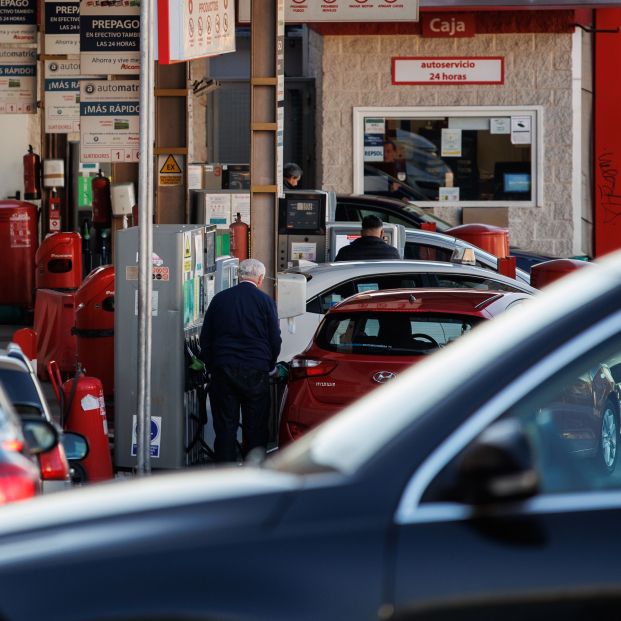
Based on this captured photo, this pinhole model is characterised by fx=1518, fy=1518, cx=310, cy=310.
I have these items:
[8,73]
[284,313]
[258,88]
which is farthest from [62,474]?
[8,73]

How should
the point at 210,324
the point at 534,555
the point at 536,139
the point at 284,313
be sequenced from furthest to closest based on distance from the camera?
the point at 536,139, the point at 284,313, the point at 210,324, the point at 534,555

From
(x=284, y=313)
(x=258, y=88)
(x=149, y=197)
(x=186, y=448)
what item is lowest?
(x=186, y=448)

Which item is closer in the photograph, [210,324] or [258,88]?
[210,324]

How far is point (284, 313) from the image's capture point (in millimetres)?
12047

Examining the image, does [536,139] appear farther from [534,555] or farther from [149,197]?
[534,555]

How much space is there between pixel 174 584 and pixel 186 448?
25.5ft

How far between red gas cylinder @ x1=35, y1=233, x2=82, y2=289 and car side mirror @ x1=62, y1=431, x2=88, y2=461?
34.0ft

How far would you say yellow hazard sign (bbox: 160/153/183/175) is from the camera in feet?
50.2

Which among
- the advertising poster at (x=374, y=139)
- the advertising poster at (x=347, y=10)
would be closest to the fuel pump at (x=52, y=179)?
the advertising poster at (x=347, y=10)

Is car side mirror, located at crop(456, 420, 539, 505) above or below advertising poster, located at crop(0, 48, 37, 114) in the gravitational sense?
below

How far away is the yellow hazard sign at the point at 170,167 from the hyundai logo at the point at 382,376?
568 cm

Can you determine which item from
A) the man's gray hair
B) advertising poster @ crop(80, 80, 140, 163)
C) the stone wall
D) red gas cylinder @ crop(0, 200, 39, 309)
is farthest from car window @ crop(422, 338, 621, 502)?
the stone wall

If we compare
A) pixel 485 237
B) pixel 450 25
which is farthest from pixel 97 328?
pixel 450 25

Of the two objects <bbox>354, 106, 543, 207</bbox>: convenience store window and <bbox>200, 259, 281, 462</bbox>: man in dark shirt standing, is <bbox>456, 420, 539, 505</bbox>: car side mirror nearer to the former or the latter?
<bbox>200, 259, 281, 462</bbox>: man in dark shirt standing
